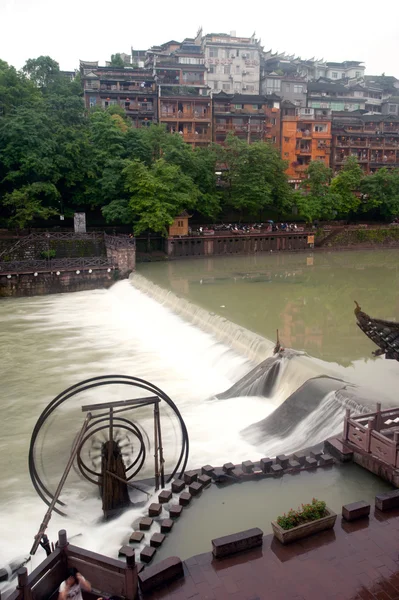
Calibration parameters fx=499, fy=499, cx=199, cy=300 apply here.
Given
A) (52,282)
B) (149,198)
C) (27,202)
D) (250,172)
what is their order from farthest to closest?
(250,172)
(149,198)
(27,202)
(52,282)

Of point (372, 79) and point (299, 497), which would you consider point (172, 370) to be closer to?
point (299, 497)

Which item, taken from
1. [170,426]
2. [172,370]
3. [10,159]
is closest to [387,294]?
[172,370]

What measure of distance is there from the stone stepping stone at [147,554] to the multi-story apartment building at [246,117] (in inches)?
1977

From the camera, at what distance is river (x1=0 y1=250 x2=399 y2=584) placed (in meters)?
10.2

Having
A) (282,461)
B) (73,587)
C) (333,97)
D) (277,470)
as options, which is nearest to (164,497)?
(277,470)

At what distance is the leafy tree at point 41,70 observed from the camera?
173ft

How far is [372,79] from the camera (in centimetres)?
8469

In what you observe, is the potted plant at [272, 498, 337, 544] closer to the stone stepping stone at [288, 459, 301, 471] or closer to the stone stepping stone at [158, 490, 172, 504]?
the stone stepping stone at [288, 459, 301, 471]

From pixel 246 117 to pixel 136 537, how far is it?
169 feet

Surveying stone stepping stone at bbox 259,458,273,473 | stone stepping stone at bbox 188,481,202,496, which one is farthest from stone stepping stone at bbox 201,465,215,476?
stone stepping stone at bbox 259,458,273,473

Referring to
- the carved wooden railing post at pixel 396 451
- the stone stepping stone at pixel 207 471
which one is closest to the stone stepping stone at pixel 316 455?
the carved wooden railing post at pixel 396 451

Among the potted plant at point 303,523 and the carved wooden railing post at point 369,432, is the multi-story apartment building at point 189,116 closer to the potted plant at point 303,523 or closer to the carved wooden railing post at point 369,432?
the carved wooden railing post at point 369,432

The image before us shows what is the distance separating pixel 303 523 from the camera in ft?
21.7

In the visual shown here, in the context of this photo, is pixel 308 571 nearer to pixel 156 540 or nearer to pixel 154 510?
pixel 156 540
